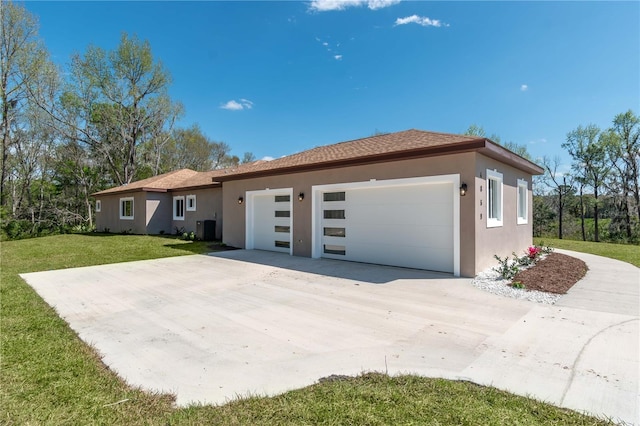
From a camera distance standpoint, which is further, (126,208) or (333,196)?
(126,208)

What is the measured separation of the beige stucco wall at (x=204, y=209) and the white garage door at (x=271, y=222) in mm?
4052

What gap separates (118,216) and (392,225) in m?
19.3

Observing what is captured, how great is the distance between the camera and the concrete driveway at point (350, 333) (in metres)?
2.90

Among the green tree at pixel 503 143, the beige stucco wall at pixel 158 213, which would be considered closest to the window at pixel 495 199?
the beige stucco wall at pixel 158 213

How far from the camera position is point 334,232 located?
9766 millimetres

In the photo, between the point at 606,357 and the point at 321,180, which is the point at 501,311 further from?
the point at 321,180

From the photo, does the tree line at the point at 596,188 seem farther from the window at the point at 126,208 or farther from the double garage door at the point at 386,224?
the window at the point at 126,208

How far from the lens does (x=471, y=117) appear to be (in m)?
25.9

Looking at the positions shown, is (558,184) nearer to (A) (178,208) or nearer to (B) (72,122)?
(A) (178,208)

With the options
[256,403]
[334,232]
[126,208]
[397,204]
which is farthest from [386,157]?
[126,208]

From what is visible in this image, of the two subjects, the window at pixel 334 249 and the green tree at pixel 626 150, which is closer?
the window at pixel 334 249

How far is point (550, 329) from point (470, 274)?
291cm

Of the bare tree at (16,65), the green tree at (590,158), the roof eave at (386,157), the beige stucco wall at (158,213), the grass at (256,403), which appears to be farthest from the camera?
the green tree at (590,158)

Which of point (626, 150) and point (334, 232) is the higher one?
point (626, 150)
